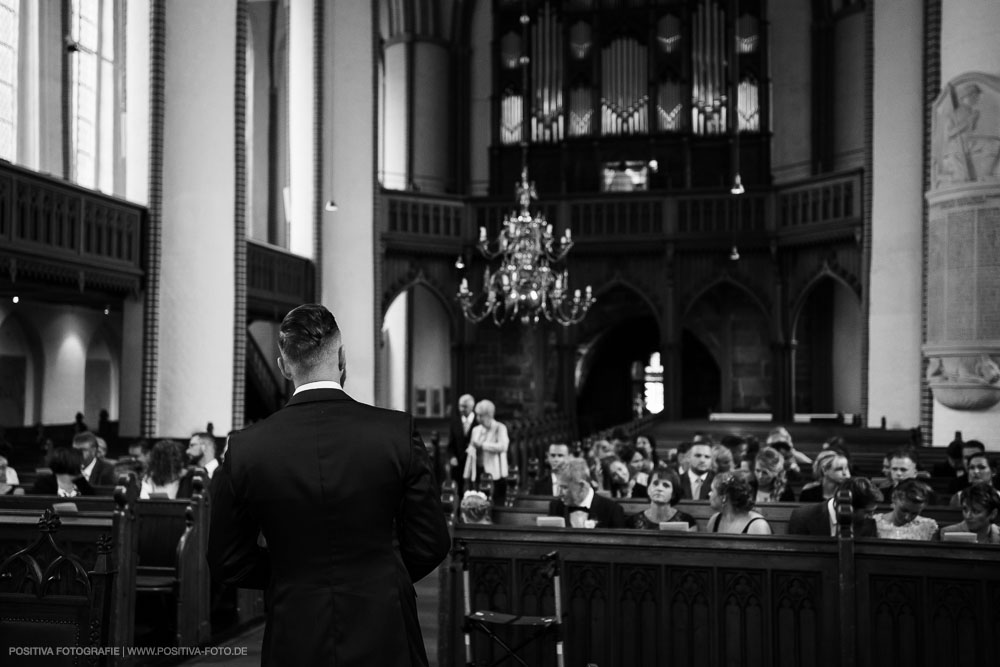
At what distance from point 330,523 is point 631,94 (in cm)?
2214

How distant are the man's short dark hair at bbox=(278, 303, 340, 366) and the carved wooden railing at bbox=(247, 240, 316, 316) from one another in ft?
47.5

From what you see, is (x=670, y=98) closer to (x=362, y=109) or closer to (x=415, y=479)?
(x=362, y=109)

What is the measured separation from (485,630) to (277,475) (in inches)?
116

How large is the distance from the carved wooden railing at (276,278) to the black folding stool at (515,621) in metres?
12.1

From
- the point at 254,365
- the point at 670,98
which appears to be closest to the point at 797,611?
the point at 254,365

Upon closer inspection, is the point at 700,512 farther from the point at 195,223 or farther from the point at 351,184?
the point at 351,184

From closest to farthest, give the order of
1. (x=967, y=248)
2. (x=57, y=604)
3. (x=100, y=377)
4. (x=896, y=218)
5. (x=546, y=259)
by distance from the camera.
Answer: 1. (x=57, y=604)
2. (x=967, y=248)
3. (x=546, y=259)
4. (x=896, y=218)
5. (x=100, y=377)

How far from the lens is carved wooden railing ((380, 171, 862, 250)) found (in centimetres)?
2102

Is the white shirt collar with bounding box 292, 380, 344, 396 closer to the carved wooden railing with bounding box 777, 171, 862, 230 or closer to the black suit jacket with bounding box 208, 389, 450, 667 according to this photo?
the black suit jacket with bounding box 208, 389, 450, 667

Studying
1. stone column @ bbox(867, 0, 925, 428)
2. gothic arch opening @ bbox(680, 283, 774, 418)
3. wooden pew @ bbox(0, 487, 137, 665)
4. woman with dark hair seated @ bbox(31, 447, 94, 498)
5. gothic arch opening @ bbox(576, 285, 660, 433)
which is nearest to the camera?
wooden pew @ bbox(0, 487, 137, 665)

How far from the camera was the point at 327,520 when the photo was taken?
9.14ft

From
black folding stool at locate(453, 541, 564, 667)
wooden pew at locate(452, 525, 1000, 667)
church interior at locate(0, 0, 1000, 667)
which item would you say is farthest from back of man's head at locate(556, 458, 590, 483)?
black folding stool at locate(453, 541, 564, 667)

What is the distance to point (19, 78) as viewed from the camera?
14523 mm

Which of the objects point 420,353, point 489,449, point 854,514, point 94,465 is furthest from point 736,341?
point 854,514
